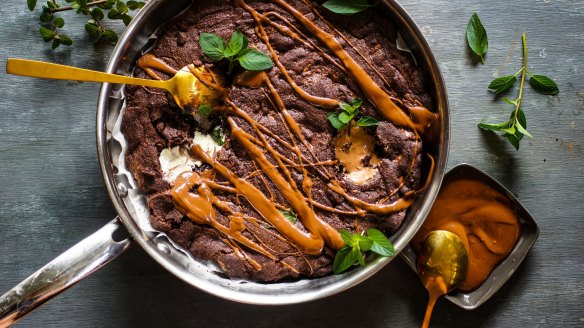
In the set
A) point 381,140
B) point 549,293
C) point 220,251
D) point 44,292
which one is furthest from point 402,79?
point 44,292

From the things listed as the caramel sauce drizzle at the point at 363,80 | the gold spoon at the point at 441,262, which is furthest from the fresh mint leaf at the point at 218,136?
the gold spoon at the point at 441,262

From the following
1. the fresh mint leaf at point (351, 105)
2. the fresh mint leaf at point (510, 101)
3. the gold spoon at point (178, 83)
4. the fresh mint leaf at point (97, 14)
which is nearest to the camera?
the gold spoon at point (178, 83)

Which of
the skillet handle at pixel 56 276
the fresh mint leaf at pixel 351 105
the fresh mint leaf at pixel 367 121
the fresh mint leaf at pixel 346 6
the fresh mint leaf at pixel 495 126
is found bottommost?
the skillet handle at pixel 56 276

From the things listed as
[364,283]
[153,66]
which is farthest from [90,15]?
[364,283]

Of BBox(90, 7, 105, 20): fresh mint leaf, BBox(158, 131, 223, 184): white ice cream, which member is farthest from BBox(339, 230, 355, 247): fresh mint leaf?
BBox(90, 7, 105, 20): fresh mint leaf

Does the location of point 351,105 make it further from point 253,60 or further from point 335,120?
point 253,60

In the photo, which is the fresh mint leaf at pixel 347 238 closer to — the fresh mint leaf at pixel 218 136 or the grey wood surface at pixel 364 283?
the grey wood surface at pixel 364 283
